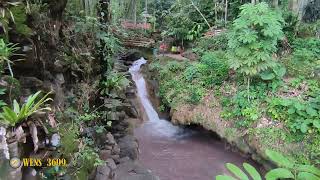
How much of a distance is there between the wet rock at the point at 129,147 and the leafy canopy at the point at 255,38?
3.03 m

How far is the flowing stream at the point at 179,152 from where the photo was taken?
22.5 feet

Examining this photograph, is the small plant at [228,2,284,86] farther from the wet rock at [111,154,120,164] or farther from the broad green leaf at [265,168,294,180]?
the broad green leaf at [265,168,294,180]

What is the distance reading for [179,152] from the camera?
773 cm

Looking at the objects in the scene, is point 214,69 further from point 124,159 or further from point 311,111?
point 124,159

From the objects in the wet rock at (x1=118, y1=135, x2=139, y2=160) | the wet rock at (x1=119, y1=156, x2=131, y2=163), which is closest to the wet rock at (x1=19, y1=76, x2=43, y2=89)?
the wet rock at (x1=119, y1=156, x2=131, y2=163)

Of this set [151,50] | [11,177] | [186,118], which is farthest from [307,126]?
[151,50]

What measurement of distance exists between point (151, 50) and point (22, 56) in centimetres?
1077

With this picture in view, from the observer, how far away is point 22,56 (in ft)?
16.4

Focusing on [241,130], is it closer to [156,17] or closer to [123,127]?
[123,127]

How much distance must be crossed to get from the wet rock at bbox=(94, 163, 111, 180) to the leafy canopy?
3596 mm

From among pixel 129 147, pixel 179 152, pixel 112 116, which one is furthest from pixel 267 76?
pixel 112 116

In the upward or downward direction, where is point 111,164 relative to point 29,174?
downward

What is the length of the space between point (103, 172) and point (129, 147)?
1.66m

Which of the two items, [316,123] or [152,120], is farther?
[152,120]
